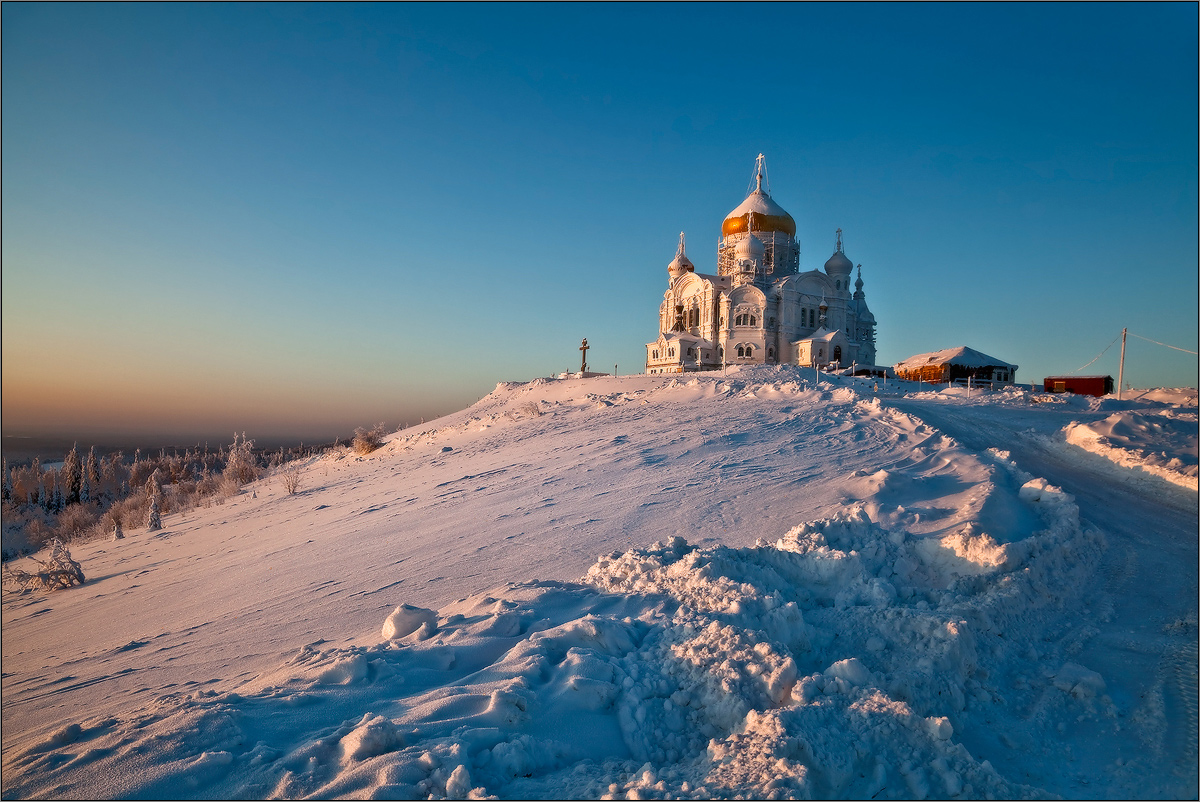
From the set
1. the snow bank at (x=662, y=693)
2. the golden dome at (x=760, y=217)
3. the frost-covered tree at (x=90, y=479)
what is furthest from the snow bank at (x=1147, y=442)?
the frost-covered tree at (x=90, y=479)

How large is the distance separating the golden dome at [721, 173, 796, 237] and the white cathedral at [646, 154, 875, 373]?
0.08m

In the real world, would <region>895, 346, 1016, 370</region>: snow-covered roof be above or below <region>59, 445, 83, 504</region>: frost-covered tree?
above

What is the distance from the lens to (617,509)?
9.47 m

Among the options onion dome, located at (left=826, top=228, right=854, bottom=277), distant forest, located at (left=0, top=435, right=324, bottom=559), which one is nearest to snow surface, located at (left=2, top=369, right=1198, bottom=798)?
distant forest, located at (left=0, top=435, right=324, bottom=559)

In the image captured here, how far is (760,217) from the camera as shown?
47344 mm

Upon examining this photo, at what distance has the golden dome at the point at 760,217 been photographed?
47.4 m

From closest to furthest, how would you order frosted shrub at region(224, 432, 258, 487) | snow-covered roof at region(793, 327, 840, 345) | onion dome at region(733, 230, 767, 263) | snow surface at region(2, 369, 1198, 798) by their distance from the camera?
snow surface at region(2, 369, 1198, 798) → frosted shrub at region(224, 432, 258, 487) → snow-covered roof at region(793, 327, 840, 345) → onion dome at region(733, 230, 767, 263)

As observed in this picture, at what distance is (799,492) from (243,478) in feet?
85.2

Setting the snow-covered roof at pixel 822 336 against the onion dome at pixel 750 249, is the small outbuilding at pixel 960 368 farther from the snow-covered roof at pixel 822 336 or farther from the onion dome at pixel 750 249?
the onion dome at pixel 750 249

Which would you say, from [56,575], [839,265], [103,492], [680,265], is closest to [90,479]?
[103,492]

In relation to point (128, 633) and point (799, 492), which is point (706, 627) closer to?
point (799, 492)

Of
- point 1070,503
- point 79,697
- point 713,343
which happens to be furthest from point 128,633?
point 713,343

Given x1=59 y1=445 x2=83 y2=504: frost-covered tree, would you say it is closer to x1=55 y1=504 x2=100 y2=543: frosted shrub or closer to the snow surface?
x1=55 y1=504 x2=100 y2=543: frosted shrub

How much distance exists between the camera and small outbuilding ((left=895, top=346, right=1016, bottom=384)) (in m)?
36.2
